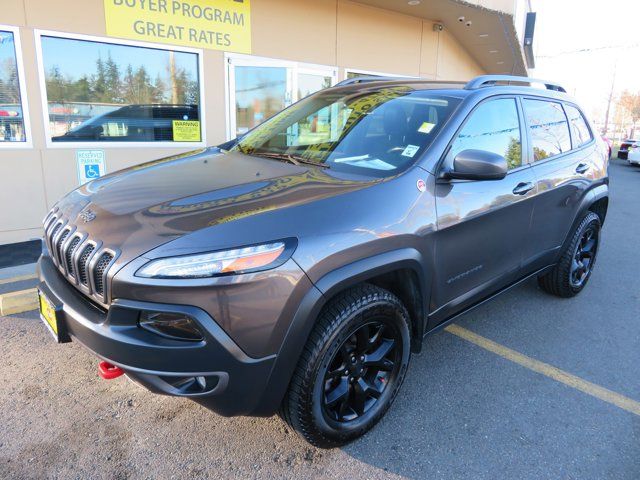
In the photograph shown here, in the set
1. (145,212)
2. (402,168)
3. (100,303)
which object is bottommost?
(100,303)

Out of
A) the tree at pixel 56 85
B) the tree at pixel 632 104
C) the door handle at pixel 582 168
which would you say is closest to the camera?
Answer: the door handle at pixel 582 168

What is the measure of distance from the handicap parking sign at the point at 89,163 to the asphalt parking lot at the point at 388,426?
9.73ft

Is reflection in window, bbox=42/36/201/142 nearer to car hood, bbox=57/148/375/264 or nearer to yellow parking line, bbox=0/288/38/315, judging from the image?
yellow parking line, bbox=0/288/38/315

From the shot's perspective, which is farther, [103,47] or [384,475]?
[103,47]

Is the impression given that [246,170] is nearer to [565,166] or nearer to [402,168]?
[402,168]

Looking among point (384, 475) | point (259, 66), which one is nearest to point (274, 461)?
point (384, 475)

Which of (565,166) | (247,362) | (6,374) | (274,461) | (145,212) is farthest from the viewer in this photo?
(565,166)

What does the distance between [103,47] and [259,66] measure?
2.26 metres

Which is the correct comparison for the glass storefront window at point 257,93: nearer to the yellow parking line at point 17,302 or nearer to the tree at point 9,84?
the tree at point 9,84

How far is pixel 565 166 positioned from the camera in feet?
12.3

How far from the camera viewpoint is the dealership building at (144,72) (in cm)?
555

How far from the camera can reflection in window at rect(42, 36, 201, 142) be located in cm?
579

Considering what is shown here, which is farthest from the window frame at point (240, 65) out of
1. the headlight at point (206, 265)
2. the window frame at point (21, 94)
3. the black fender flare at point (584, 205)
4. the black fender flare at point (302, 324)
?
the headlight at point (206, 265)

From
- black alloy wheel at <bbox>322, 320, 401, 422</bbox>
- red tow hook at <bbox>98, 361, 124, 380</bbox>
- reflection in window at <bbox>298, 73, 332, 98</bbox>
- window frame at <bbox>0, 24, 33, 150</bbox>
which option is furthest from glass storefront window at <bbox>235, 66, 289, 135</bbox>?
red tow hook at <bbox>98, 361, 124, 380</bbox>
